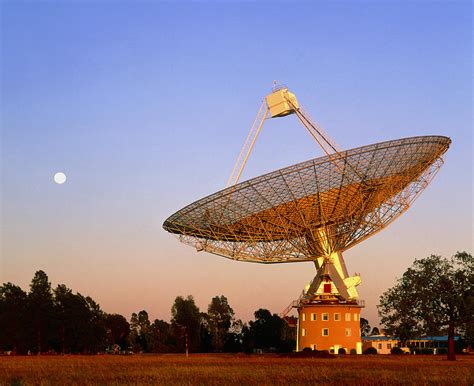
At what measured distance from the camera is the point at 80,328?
105125mm

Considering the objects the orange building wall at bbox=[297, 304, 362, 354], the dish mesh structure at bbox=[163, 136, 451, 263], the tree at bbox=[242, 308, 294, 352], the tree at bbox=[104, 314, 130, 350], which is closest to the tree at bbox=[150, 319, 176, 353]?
the tree at bbox=[242, 308, 294, 352]

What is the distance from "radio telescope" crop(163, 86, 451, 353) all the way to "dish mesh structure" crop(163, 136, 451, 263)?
0.08 meters

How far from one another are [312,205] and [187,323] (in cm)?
6956

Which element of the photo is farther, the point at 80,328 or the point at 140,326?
the point at 140,326

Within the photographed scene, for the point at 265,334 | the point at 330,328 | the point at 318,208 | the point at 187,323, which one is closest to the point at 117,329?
the point at 187,323

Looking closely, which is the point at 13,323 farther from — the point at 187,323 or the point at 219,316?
the point at 219,316

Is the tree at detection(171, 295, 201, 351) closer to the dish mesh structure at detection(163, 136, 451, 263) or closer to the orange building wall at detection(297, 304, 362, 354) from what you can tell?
the orange building wall at detection(297, 304, 362, 354)

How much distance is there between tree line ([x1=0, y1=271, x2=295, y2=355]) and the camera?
337 ft

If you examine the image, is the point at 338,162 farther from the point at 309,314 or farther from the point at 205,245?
the point at 309,314

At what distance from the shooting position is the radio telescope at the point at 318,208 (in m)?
54.1

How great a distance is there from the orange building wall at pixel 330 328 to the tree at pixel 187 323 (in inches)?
1820

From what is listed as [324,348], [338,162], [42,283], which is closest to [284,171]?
[338,162]

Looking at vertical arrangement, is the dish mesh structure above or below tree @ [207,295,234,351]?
above

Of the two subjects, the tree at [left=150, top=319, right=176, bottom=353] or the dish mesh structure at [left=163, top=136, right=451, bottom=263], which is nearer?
the dish mesh structure at [left=163, top=136, right=451, bottom=263]
